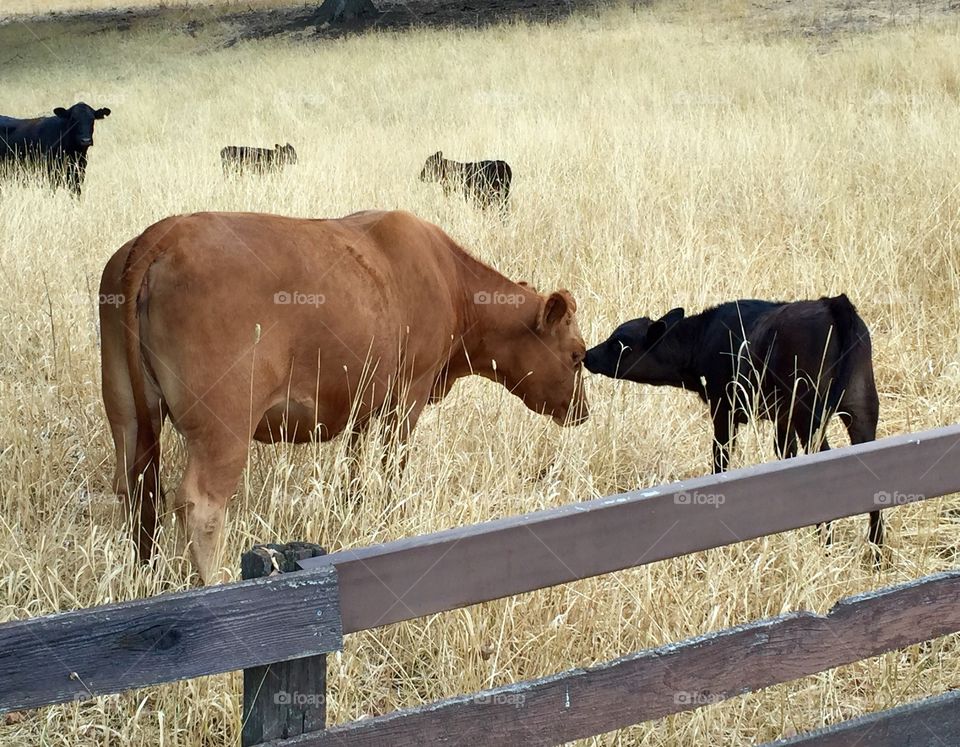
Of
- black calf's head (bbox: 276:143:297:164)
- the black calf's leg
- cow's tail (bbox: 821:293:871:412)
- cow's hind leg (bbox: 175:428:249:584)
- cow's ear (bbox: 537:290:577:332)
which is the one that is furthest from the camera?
black calf's head (bbox: 276:143:297:164)

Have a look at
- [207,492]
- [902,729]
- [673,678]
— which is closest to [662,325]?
[207,492]

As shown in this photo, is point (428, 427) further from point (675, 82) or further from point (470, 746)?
point (675, 82)

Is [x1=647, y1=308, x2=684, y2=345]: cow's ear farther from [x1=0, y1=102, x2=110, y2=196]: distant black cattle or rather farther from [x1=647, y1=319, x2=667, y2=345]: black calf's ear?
[x1=0, y1=102, x2=110, y2=196]: distant black cattle

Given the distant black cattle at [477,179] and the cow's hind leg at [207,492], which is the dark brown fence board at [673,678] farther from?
the distant black cattle at [477,179]

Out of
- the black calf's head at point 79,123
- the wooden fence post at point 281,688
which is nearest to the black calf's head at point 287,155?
the black calf's head at point 79,123

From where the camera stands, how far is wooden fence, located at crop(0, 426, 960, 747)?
214 centimetres

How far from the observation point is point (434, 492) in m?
4.43

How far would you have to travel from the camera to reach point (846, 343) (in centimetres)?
484

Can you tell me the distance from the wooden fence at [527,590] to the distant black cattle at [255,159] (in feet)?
30.7

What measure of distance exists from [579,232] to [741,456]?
12.2 ft

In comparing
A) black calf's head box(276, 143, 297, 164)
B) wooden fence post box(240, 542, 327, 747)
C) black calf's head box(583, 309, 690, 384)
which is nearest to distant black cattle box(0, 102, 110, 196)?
black calf's head box(276, 143, 297, 164)

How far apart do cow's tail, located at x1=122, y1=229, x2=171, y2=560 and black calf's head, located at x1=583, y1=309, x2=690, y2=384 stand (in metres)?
2.54

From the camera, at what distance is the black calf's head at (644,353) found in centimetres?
583

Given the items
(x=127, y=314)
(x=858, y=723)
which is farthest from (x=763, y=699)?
(x=127, y=314)
